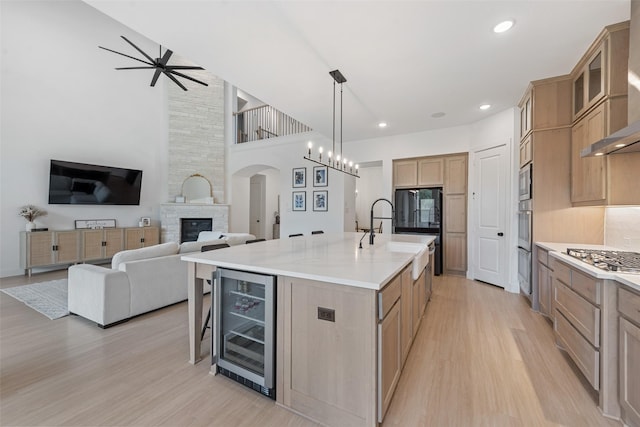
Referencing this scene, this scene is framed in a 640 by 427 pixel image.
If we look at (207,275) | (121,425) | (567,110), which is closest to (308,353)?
(207,275)

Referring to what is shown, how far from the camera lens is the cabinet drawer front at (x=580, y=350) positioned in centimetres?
163

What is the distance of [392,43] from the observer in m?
2.47

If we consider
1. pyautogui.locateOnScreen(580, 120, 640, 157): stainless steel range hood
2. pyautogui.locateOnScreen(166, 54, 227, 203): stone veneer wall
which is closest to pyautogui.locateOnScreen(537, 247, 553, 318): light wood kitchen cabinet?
pyautogui.locateOnScreen(580, 120, 640, 157): stainless steel range hood

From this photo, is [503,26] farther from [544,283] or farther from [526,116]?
[544,283]

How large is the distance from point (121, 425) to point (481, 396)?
89.0 inches

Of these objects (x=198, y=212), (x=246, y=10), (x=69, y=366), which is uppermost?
(x=246, y=10)

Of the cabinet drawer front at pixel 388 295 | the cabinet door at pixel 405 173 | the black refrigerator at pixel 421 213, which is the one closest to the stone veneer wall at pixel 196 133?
the cabinet door at pixel 405 173

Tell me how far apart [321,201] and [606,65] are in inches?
189

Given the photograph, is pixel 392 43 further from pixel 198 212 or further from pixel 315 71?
pixel 198 212

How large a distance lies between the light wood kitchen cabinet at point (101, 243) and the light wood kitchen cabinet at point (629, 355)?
7485 mm

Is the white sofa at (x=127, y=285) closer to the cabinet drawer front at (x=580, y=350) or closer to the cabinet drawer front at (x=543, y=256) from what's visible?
the cabinet drawer front at (x=580, y=350)

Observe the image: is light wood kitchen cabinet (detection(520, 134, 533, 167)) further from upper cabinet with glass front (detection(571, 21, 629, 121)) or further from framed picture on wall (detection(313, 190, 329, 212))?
framed picture on wall (detection(313, 190, 329, 212))

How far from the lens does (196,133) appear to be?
713 centimetres

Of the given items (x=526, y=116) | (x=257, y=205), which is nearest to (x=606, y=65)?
(x=526, y=116)
